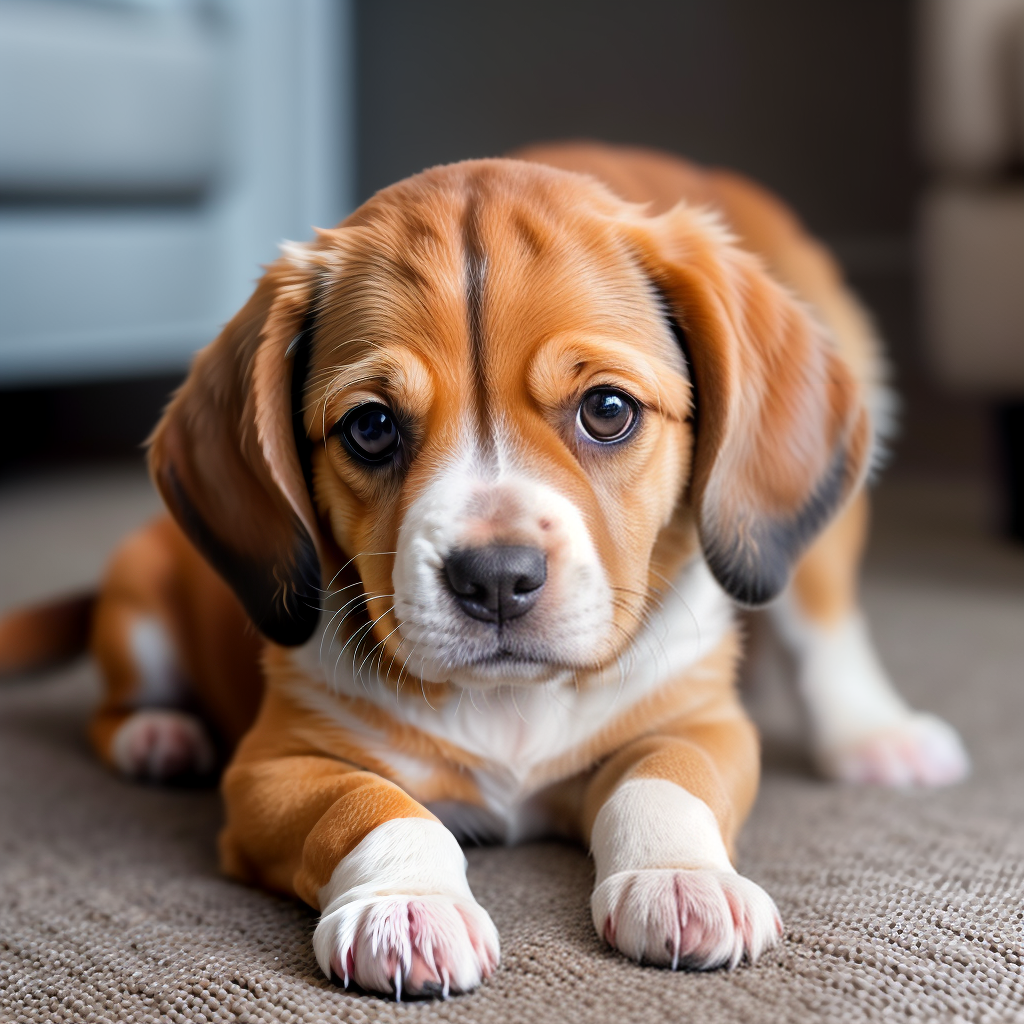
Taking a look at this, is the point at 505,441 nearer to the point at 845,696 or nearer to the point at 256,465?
the point at 256,465

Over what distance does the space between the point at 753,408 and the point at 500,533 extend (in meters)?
0.43

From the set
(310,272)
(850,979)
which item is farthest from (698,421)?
(850,979)

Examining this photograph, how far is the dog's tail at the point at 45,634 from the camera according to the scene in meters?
2.31

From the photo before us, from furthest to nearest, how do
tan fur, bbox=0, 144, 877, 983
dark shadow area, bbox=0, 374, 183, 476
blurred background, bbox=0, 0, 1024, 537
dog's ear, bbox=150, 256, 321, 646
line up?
dark shadow area, bbox=0, 374, 183, 476
blurred background, bbox=0, 0, 1024, 537
dog's ear, bbox=150, 256, 321, 646
tan fur, bbox=0, 144, 877, 983

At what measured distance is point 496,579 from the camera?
129 centimetres

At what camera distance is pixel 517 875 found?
1534 mm

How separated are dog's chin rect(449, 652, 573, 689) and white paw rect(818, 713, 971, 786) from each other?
2.45 ft

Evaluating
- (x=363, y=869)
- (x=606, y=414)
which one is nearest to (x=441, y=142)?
(x=606, y=414)

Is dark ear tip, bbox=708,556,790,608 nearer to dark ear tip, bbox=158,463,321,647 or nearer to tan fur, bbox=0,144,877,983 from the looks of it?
tan fur, bbox=0,144,877,983

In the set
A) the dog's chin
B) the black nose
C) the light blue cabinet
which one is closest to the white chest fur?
the dog's chin

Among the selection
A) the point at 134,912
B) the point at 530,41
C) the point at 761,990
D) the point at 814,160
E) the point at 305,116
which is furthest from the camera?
the point at 530,41

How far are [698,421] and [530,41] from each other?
4.35 m

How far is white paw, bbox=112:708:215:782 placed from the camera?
202cm

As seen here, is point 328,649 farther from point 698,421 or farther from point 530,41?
point 530,41
